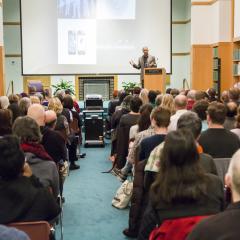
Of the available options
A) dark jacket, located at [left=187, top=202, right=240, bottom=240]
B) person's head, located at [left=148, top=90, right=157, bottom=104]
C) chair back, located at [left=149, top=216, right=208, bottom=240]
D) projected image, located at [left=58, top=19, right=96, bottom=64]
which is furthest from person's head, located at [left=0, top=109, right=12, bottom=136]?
projected image, located at [left=58, top=19, right=96, bottom=64]

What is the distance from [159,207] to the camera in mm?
2389

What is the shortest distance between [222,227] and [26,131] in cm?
224

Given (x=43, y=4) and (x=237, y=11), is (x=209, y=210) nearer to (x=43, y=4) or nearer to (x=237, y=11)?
(x=237, y=11)

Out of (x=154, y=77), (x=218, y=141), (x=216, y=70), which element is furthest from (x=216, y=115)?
(x=216, y=70)

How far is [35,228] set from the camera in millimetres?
2473

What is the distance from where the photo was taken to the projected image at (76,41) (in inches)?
591

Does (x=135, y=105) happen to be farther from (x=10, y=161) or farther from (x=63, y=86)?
(x=63, y=86)

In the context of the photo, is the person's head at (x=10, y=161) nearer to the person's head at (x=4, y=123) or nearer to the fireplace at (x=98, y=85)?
the person's head at (x=4, y=123)

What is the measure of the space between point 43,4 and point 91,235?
12.0 metres

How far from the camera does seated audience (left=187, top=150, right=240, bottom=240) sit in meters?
1.63

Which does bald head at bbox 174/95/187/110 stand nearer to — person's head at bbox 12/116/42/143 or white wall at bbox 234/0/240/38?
person's head at bbox 12/116/42/143

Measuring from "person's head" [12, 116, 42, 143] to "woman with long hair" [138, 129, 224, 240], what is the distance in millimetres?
1459

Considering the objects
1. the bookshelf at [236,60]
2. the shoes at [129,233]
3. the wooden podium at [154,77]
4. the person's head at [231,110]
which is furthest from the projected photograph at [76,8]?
the shoes at [129,233]

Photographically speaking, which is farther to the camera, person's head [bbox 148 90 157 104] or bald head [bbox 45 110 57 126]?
person's head [bbox 148 90 157 104]
